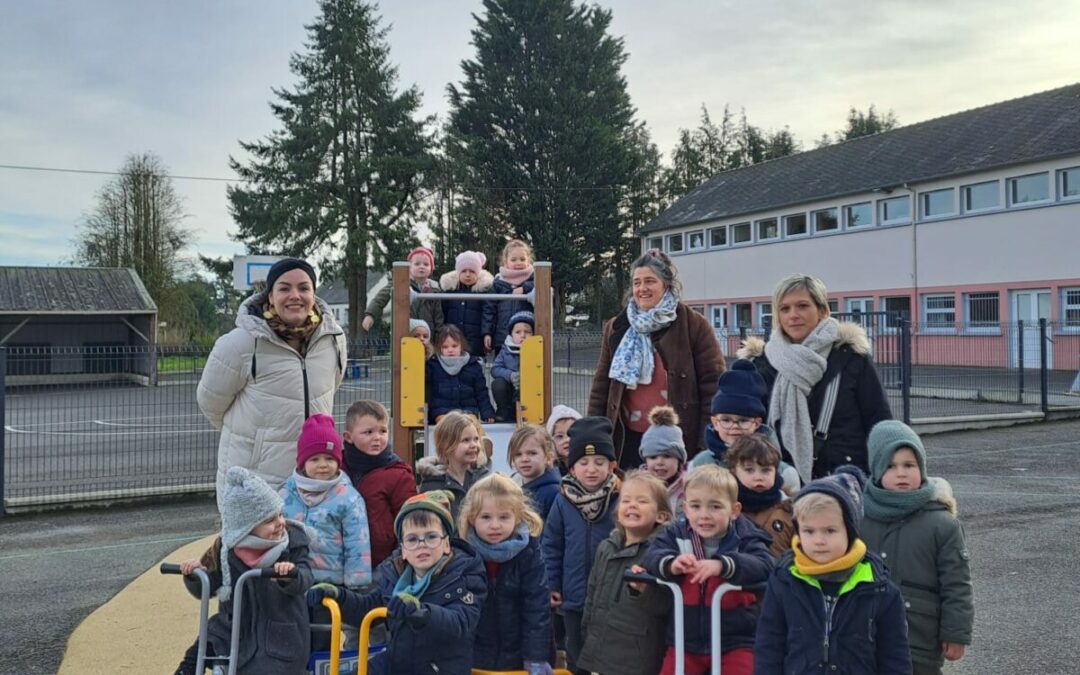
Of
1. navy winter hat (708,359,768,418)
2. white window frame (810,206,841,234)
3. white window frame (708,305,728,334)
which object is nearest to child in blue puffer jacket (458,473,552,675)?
navy winter hat (708,359,768,418)

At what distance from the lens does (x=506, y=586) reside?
11.1ft

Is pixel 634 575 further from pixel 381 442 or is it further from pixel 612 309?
pixel 612 309

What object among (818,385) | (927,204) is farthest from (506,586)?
(927,204)

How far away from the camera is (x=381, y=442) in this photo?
13.0 ft

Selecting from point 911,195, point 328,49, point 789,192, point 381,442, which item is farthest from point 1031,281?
point 328,49

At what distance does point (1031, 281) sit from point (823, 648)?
25781 millimetres

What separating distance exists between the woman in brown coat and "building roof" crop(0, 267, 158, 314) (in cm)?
3006

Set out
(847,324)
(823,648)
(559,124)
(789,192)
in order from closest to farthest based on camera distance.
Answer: (823,648), (847,324), (789,192), (559,124)

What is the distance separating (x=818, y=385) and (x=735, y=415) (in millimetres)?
436

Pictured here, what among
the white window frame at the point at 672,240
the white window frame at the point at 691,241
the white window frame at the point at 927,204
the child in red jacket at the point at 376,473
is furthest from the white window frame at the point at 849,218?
the child in red jacket at the point at 376,473

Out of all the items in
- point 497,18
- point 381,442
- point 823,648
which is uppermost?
point 497,18

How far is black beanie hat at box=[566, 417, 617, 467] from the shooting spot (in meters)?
3.85

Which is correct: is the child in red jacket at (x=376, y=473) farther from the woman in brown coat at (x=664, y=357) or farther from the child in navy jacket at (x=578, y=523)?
the woman in brown coat at (x=664, y=357)

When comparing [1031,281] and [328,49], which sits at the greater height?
[328,49]
